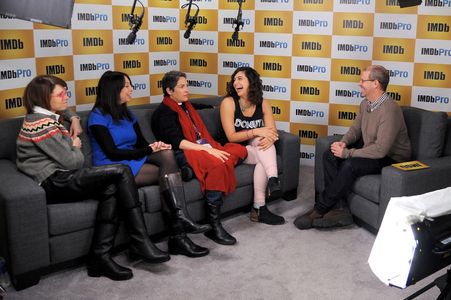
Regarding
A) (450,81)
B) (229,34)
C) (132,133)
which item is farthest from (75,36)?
(450,81)

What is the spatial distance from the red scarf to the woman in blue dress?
0.56ft

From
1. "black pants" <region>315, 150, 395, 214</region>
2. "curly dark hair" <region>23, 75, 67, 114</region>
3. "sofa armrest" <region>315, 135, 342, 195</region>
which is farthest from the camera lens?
"sofa armrest" <region>315, 135, 342, 195</region>

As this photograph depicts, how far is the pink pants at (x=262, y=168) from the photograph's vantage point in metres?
3.57

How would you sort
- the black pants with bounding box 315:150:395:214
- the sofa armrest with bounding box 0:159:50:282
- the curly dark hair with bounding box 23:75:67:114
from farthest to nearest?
the black pants with bounding box 315:150:395:214 < the curly dark hair with bounding box 23:75:67:114 < the sofa armrest with bounding box 0:159:50:282

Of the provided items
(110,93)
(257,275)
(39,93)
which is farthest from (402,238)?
(110,93)

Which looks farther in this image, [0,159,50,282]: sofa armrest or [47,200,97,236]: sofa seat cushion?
[47,200,97,236]: sofa seat cushion

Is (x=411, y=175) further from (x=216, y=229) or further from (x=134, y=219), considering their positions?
(x=134, y=219)

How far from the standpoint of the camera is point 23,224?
2.55 metres

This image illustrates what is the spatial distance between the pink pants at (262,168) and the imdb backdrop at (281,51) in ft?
4.17

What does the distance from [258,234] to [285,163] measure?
695 mm

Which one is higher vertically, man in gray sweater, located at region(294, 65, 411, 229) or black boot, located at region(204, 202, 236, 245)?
man in gray sweater, located at region(294, 65, 411, 229)

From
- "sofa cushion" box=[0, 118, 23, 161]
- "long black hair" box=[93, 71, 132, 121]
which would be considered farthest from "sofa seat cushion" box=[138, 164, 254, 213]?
"sofa cushion" box=[0, 118, 23, 161]

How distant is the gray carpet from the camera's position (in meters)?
2.61

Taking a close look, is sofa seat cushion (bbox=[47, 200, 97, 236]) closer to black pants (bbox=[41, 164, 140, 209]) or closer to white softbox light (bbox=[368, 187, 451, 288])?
black pants (bbox=[41, 164, 140, 209])
